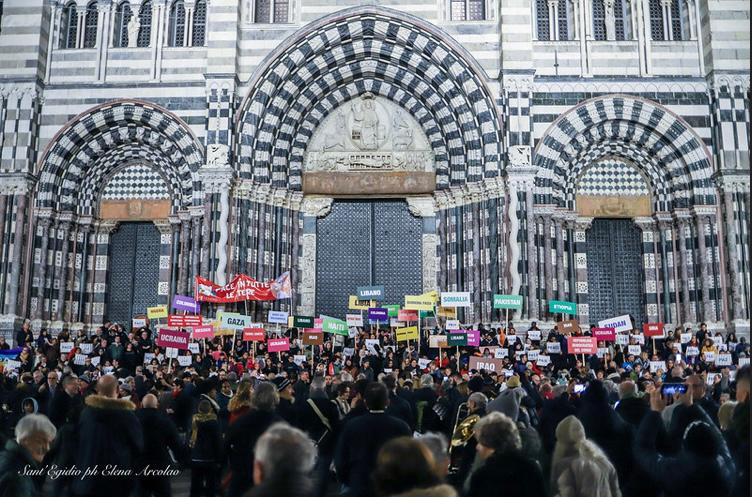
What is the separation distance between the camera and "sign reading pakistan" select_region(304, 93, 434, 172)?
91.2ft

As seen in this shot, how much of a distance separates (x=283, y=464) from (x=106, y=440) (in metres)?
3.38

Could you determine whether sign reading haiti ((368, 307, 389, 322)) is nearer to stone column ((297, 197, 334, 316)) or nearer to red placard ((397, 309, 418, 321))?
red placard ((397, 309, 418, 321))

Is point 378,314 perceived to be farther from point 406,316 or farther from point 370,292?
point 370,292

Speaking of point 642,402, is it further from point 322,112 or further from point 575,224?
point 322,112

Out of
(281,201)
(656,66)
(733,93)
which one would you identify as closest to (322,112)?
(281,201)

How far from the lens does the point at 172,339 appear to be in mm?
20609

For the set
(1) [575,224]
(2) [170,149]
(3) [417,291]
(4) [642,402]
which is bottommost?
(4) [642,402]

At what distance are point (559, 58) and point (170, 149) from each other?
13.7 meters

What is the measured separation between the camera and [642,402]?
8.99 m

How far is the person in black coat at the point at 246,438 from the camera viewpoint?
7.41m

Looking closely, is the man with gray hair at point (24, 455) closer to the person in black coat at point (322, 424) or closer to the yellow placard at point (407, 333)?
the person in black coat at point (322, 424)

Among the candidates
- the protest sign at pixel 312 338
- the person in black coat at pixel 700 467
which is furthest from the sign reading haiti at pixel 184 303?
the person in black coat at pixel 700 467

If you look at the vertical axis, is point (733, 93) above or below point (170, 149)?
above

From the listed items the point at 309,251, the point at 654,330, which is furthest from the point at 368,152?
the point at 654,330
